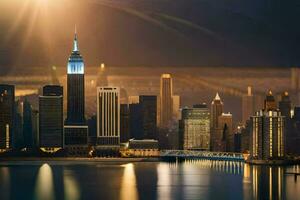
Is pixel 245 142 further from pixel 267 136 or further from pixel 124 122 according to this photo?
pixel 124 122

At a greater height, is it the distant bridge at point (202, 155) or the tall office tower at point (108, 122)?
the tall office tower at point (108, 122)

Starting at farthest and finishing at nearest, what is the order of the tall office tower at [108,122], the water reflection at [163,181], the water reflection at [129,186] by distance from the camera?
1. the tall office tower at [108,122]
2. the water reflection at [163,181]
3. the water reflection at [129,186]

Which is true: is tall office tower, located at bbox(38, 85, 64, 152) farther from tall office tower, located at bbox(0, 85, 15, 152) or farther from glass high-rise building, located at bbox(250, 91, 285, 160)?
glass high-rise building, located at bbox(250, 91, 285, 160)

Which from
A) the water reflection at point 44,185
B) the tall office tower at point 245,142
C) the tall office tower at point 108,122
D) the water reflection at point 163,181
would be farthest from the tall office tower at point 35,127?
the tall office tower at point 245,142

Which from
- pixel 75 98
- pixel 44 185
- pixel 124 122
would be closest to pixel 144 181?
pixel 44 185

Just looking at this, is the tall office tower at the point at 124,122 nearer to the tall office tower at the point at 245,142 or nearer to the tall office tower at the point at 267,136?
the tall office tower at the point at 245,142

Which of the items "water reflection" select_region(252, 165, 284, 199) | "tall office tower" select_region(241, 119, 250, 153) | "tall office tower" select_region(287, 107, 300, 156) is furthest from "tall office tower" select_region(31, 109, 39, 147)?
"tall office tower" select_region(287, 107, 300, 156)

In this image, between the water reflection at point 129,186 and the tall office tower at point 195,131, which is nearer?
the water reflection at point 129,186
